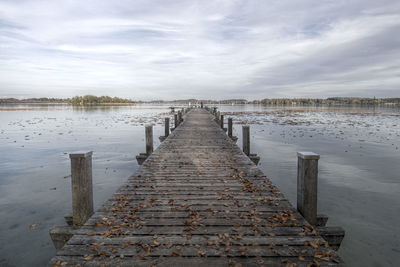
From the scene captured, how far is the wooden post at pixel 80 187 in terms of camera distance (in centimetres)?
434

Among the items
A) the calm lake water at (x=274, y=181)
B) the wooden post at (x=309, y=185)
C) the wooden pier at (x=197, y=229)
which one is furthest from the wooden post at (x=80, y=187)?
the wooden post at (x=309, y=185)

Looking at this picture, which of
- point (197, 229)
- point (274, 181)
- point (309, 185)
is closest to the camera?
point (197, 229)

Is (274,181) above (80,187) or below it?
below

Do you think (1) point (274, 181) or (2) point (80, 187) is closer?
(2) point (80, 187)

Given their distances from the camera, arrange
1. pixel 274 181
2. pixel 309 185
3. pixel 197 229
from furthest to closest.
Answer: pixel 274 181 < pixel 309 185 < pixel 197 229

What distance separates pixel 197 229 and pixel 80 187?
2198mm

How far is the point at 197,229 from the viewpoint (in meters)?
3.72

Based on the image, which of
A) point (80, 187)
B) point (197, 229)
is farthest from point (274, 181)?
point (80, 187)

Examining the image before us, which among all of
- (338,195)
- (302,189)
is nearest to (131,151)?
(338,195)

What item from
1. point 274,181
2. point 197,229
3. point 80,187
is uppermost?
point 80,187

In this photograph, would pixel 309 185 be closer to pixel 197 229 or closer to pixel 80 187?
pixel 197 229

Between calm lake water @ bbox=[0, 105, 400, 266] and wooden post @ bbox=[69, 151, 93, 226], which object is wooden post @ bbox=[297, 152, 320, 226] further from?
wooden post @ bbox=[69, 151, 93, 226]

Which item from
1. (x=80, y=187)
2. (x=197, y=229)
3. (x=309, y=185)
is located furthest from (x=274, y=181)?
(x=80, y=187)

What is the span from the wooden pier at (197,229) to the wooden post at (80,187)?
289 millimetres
